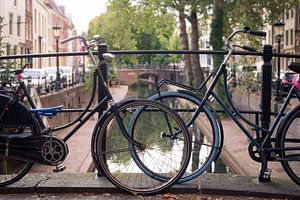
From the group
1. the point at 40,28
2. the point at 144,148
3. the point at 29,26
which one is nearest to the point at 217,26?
the point at 144,148

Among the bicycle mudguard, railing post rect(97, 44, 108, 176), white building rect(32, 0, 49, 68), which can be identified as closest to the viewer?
the bicycle mudguard

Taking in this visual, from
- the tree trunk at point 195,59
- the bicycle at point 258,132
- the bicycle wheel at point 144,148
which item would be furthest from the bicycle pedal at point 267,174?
the tree trunk at point 195,59

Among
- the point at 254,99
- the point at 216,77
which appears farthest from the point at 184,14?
the point at 216,77

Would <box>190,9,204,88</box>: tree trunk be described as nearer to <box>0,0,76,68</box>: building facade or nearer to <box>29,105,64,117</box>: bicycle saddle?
<box>0,0,76,68</box>: building facade

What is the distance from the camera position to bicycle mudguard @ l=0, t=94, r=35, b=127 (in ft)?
12.3

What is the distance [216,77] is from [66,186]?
1.49 m

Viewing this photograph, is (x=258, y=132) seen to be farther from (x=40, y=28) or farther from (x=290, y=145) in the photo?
(x=40, y=28)

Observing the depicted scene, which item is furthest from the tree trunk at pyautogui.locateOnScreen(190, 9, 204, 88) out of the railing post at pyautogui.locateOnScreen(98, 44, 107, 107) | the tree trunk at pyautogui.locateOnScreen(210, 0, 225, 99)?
the railing post at pyautogui.locateOnScreen(98, 44, 107, 107)

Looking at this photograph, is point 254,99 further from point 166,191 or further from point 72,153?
point 166,191

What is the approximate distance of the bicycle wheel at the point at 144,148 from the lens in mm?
3680

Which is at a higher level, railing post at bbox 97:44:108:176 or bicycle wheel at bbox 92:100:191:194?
railing post at bbox 97:44:108:176

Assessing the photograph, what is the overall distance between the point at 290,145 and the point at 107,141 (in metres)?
1.47

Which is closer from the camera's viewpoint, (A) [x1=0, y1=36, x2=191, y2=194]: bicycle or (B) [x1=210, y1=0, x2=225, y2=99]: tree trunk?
(A) [x1=0, y1=36, x2=191, y2=194]: bicycle

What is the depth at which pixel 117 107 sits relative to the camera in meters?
3.70
